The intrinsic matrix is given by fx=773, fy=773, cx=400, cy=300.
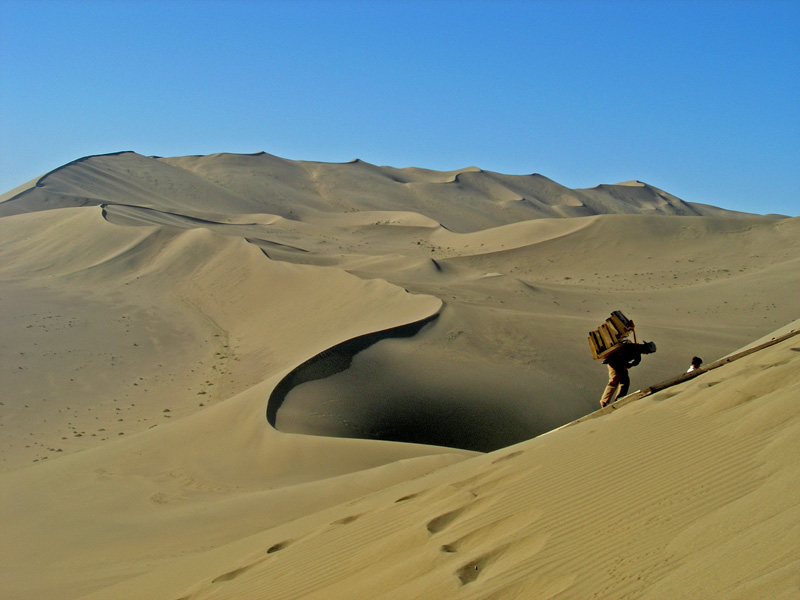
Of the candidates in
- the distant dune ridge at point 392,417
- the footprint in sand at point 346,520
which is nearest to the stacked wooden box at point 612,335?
the distant dune ridge at point 392,417

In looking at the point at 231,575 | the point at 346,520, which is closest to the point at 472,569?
the point at 231,575

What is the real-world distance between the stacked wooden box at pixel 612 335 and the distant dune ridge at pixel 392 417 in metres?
1.44

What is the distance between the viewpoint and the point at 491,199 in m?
82.8

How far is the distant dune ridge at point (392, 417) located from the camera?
448 cm

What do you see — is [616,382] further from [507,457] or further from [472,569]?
[472,569]

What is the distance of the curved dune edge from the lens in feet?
45.2

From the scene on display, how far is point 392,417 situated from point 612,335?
5111 mm

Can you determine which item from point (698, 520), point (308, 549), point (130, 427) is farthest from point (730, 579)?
point (130, 427)

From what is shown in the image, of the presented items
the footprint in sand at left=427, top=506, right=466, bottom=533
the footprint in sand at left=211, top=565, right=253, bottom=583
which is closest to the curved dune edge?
the footprint in sand at left=211, top=565, right=253, bottom=583

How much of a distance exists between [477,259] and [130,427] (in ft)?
76.7

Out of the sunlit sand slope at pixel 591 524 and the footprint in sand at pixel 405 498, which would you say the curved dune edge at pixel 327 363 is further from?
the sunlit sand slope at pixel 591 524

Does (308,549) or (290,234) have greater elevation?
(290,234)

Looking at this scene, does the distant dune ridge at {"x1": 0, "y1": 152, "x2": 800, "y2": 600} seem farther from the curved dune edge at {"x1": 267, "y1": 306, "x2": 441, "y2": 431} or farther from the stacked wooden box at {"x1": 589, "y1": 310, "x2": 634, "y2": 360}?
the stacked wooden box at {"x1": 589, "y1": 310, "x2": 634, "y2": 360}

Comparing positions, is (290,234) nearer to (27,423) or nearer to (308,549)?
(27,423)
